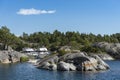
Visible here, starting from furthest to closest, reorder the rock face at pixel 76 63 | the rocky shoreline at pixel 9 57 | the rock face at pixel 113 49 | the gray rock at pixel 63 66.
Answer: the rock face at pixel 113 49, the rocky shoreline at pixel 9 57, the rock face at pixel 76 63, the gray rock at pixel 63 66

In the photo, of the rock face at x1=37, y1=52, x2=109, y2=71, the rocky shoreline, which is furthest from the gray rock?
the rocky shoreline

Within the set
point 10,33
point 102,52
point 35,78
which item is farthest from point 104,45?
point 35,78

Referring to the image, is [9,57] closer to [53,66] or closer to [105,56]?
[53,66]

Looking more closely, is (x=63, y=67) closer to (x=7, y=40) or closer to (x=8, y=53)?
(x=8, y=53)

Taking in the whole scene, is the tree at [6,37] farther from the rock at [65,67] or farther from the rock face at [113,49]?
the rock at [65,67]

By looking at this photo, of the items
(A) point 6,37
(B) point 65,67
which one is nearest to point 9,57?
(A) point 6,37

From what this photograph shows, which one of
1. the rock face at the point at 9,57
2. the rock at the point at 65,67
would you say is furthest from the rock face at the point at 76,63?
the rock face at the point at 9,57

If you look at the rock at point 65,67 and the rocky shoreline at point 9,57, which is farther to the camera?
the rocky shoreline at point 9,57

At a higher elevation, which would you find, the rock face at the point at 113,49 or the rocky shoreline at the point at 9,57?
the rock face at the point at 113,49

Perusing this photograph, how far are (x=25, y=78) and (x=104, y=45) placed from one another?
398ft

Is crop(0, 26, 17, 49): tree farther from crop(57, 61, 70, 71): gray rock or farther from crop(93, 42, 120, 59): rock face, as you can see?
crop(57, 61, 70, 71): gray rock

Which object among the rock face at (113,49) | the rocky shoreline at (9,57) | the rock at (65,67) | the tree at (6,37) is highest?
the tree at (6,37)

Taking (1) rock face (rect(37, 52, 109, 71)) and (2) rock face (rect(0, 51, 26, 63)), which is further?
(2) rock face (rect(0, 51, 26, 63))

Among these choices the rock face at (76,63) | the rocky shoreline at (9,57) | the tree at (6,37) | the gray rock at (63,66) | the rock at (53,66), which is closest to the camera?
the gray rock at (63,66)
